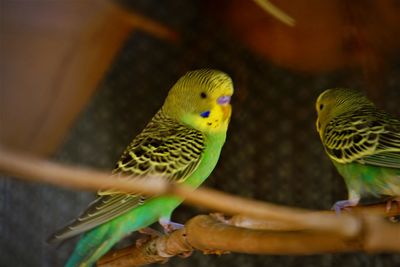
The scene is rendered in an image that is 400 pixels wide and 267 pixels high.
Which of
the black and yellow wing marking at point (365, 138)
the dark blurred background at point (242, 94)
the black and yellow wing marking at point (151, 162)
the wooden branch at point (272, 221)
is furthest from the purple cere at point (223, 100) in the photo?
the dark blurred background at point (242, 94)

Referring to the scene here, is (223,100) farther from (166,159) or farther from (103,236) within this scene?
(103,236)

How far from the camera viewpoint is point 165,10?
7.98 feet

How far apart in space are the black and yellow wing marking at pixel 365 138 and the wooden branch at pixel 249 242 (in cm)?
44

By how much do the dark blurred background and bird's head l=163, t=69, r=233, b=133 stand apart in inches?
23.9

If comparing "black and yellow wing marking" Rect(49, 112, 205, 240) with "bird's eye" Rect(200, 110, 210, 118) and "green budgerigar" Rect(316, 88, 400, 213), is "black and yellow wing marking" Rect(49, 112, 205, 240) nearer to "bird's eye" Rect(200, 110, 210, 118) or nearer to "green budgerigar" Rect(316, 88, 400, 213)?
"bird's eye" Rect(200, 110, 210, 118)

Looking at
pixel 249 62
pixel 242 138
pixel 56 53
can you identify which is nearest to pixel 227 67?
pixel 249 62

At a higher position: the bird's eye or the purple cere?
the purple cere

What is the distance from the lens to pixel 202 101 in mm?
1309

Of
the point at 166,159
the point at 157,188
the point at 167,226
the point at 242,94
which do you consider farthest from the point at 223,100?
the point at 242,94

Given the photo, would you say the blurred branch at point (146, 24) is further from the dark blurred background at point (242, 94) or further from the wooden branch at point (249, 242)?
the wooden branch at point (249, 242)

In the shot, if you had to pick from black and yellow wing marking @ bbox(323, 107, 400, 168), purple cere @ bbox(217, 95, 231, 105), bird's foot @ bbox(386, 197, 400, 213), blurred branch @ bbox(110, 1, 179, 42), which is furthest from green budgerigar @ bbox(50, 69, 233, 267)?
blurred branch @ bbox(110, 1, 179, 42)

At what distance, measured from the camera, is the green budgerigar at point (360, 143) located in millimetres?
1367

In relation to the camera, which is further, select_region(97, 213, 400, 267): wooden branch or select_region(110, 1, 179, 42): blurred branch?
select_region(110, 1, 179, 42): blurred branch

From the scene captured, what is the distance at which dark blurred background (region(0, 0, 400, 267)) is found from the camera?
2039 millimetres
